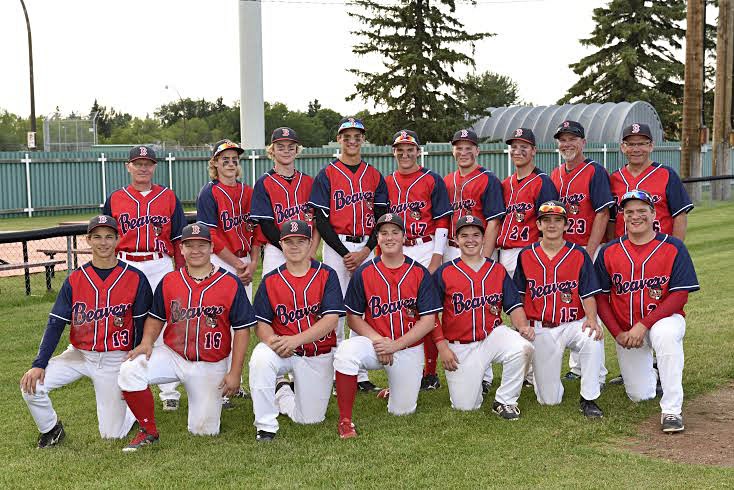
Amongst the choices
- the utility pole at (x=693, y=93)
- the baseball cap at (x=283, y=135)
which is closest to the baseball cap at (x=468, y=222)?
the baseball cap at (x=283, y=135)

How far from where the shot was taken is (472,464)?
4.93m

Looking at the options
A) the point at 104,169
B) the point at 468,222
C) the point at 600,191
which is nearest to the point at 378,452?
the point at 468,222

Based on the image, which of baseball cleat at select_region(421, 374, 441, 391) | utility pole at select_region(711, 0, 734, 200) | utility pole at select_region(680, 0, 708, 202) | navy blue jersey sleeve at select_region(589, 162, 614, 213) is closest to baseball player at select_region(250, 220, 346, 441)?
baseball cleat at select_region(421, 374, 441, 391)

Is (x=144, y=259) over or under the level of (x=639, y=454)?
over

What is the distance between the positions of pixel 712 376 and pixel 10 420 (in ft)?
→ 16.4

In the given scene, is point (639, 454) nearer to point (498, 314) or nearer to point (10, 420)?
point (498, 314)

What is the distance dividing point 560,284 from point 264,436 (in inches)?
87.3

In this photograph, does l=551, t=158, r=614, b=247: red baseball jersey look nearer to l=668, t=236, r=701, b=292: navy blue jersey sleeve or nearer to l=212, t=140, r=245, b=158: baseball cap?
l=668, t=236, r=701, b=292: navy blue jersey sleeve

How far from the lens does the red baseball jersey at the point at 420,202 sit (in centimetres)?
672

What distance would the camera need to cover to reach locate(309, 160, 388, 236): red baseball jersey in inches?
263

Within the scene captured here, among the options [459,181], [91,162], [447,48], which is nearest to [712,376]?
[459,181]

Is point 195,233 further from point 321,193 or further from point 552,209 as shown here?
point 552,209

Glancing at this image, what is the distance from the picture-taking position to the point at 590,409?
5.86 metres

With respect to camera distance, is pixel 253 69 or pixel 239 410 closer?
pixel 239 410
